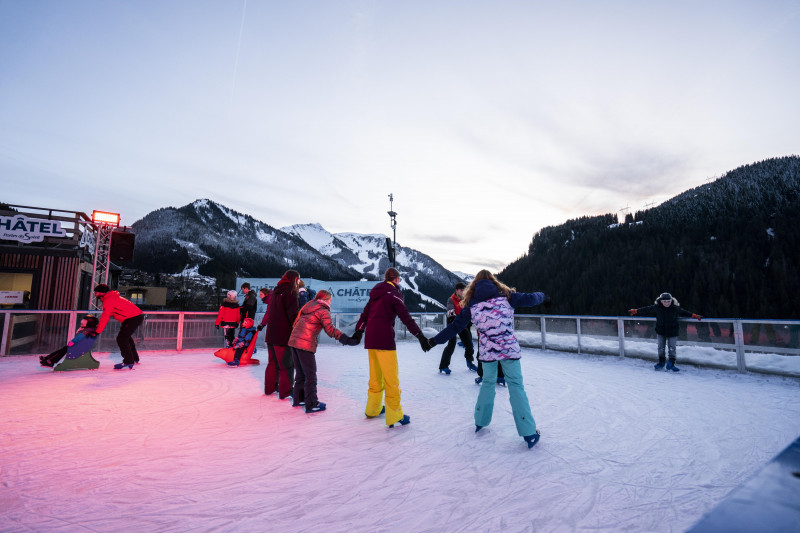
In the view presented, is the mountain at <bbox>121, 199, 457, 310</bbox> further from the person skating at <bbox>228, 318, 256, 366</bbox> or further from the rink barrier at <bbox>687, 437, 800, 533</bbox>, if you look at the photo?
the rink barrier at <bbox>687, 437, 800, 533</bbox>

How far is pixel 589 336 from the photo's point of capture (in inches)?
440

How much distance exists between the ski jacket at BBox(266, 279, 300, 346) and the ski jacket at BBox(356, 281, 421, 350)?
124 cm

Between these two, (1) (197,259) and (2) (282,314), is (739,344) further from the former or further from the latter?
(1) (197,259)

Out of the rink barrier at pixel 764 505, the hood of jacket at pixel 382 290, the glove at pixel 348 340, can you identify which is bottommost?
the glove at pixel 348 340

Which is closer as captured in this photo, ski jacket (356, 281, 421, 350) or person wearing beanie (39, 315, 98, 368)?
ski jacket (356, 281, 421, 350)

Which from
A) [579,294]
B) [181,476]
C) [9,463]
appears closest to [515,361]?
[181,476]

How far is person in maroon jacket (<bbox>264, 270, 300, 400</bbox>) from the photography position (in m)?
5.44

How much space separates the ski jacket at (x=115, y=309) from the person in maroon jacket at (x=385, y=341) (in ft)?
18.2

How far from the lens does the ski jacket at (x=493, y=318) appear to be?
13.0ft

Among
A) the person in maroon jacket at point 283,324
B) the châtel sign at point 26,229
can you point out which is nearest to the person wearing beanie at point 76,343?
the person in maroon jacket at point 283,324

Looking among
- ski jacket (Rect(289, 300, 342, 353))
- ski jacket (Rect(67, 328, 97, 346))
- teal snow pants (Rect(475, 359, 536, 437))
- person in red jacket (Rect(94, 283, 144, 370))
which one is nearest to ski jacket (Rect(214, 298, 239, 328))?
person in red jacket (Rect(94, 283, 144, 370))

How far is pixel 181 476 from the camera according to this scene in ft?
10.4

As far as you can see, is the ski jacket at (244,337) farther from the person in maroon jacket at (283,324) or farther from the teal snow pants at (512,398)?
the teal snow pants at (512,398)

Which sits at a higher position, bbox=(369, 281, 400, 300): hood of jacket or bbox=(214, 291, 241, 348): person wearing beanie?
bbox=(369, 281, 400, 300): hood of jacket
